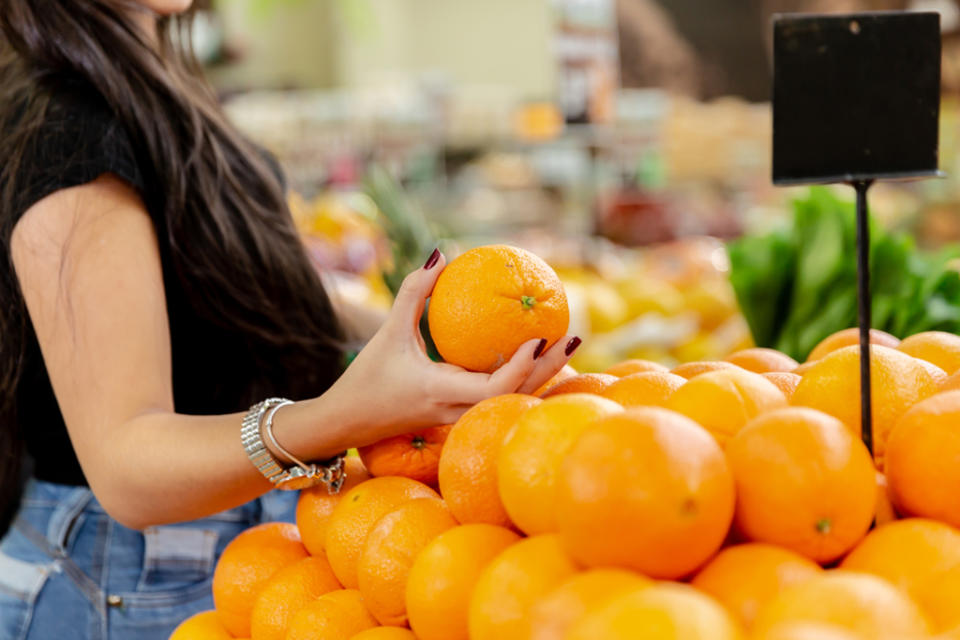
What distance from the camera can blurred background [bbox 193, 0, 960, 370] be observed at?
7.27 feet

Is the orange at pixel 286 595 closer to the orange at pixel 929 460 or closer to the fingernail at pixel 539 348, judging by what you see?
the fingernail at pixel 539 348

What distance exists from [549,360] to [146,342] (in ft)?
1.70

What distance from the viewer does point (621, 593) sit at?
619mm

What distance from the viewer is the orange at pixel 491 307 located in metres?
0.95

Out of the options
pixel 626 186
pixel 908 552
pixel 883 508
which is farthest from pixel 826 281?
pixel 626 186

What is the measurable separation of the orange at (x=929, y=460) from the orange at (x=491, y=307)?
0.35m

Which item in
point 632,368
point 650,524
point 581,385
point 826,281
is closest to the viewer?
point 650,524

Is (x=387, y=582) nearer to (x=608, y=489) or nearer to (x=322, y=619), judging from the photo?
(x=322, y=619)

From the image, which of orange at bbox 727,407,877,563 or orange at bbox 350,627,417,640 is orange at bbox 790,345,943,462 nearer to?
orange at bbox 727,407,877,563

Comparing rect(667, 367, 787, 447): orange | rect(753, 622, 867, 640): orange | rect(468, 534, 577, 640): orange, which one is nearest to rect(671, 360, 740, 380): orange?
rect(667, 367, 787, 447): orange

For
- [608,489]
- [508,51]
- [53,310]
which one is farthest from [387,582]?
[508,51]

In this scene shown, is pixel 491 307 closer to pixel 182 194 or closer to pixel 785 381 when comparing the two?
pixel 785 381

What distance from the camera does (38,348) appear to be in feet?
4.53

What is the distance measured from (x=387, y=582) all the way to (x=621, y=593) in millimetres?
317
